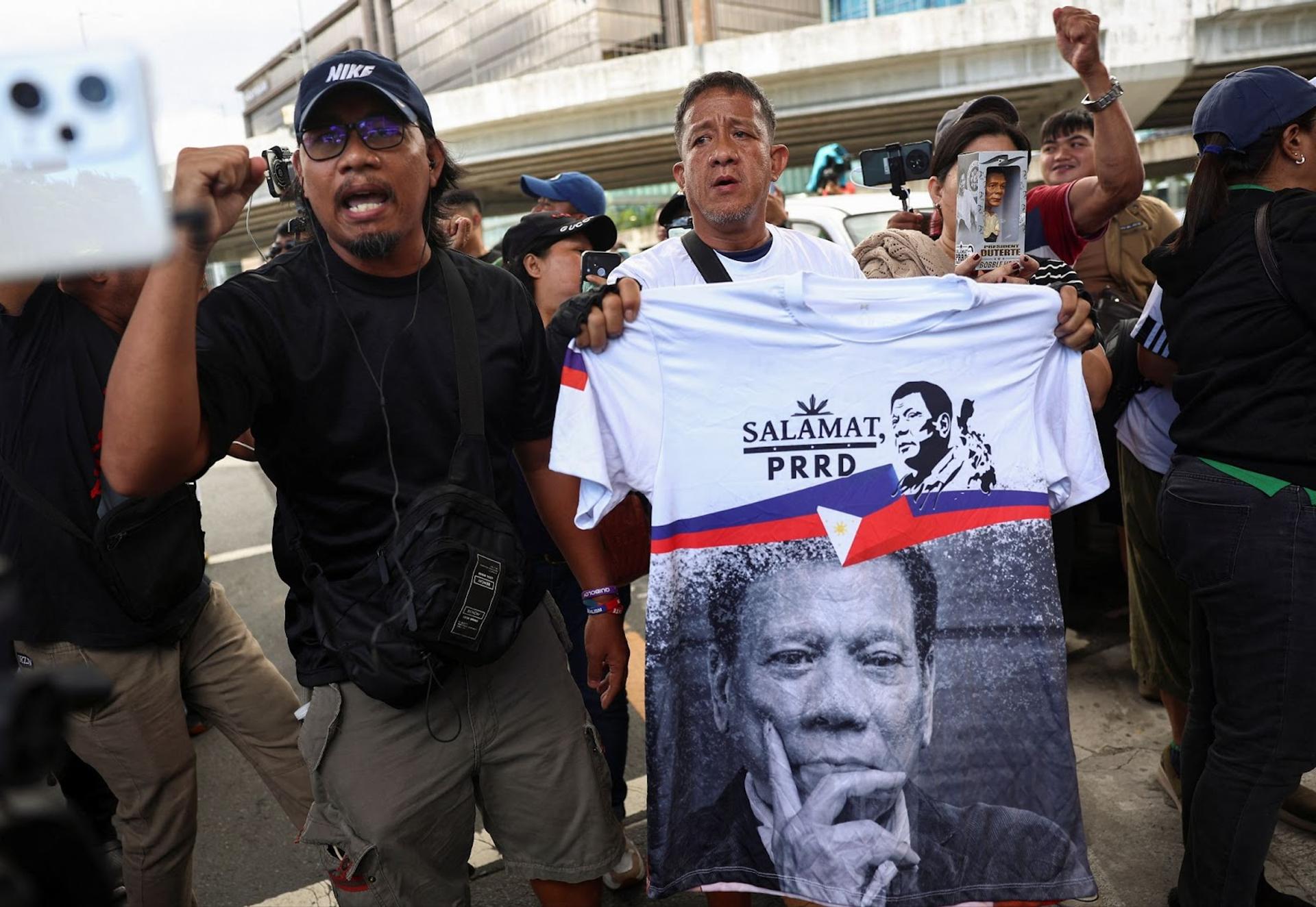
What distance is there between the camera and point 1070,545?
3.96 m

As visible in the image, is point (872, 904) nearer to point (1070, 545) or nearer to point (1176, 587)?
point (1176, 587)

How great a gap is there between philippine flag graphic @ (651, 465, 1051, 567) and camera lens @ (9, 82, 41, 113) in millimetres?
1470

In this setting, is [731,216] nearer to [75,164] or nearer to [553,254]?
[553,254]

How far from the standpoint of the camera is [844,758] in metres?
2.11

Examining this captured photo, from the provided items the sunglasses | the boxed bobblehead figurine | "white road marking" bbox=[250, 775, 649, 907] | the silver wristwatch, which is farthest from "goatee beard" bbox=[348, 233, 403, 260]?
the silver wristwatch

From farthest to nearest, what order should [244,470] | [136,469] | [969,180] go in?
[244,470] < [969,180] < [136,469]

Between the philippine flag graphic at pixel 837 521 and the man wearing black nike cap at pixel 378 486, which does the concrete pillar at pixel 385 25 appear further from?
the philippine flag graphic at pixel 837 521

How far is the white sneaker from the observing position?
299cm

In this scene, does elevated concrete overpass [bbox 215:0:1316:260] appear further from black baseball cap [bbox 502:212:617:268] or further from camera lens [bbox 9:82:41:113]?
camera lens [bbox 9:82:41:113]

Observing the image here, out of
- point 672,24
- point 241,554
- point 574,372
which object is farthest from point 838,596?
point 672,24

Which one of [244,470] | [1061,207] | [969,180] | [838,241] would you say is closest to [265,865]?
[969,180]

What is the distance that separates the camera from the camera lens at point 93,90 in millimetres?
846

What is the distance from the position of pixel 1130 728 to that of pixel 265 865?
318cm

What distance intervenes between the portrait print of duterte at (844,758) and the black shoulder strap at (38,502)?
61.8 inches
